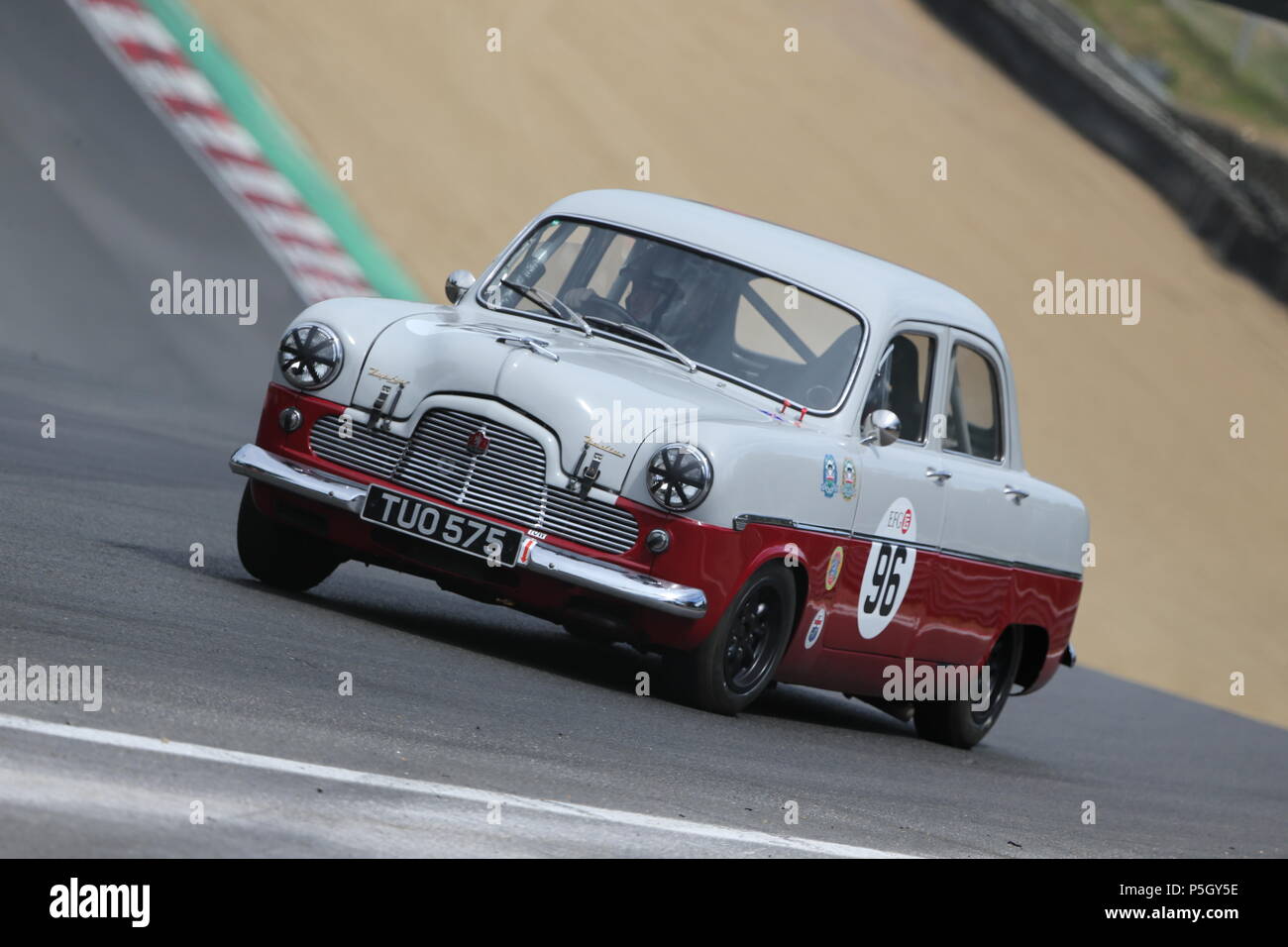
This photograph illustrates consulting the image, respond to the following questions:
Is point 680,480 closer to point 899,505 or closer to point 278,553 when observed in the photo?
point 899,505

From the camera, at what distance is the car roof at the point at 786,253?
866 cm

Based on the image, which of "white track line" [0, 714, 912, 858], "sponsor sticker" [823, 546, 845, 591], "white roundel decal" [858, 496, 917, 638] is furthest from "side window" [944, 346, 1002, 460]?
"white track line" [0, 714, 912, 858]

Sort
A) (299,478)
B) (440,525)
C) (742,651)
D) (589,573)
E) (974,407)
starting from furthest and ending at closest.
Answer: (974,407), (742,651), (299,478), (440,525), (589,573)

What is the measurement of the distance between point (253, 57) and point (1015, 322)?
31.0 ft

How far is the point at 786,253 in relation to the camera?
28.8 feet

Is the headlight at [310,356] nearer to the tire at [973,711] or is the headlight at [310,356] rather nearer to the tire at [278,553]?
the tire at [278,553]


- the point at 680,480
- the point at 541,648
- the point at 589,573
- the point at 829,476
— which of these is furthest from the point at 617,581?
the point at 541,648

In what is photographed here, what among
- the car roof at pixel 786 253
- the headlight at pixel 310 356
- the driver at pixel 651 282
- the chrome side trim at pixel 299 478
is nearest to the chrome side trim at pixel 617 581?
the chrome side trim at pixel 299 478

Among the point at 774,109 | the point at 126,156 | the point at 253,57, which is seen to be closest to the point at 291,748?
the point at 126,156

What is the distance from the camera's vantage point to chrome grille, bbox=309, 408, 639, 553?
739 cm

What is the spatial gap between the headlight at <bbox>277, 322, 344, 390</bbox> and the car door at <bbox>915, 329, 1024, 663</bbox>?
105 inches

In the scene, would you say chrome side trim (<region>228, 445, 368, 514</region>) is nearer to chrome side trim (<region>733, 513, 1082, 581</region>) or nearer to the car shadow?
the car shadow

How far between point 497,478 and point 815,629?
4.85 ft
